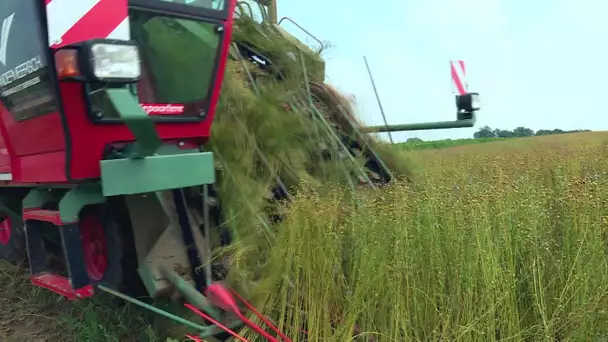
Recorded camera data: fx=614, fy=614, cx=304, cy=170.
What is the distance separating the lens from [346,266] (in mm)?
2850

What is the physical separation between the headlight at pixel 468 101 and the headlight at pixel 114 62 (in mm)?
Result: 2802

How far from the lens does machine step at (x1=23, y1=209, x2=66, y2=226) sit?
3.10 metres

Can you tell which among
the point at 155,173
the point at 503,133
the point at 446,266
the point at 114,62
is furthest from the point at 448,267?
the point at 503,133

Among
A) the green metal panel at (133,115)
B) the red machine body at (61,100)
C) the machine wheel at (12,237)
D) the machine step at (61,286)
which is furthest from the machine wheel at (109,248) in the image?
the machine wheel at (12,237)

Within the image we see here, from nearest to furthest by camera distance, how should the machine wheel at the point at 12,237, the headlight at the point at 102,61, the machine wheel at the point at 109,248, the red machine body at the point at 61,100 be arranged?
the headlight at the point at 102,61
the red machine body at the point at 61,100
the machine wheel at the point at 109,248
the machine wheel at the point at 12,237

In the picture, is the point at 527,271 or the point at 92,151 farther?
the point at 92,151

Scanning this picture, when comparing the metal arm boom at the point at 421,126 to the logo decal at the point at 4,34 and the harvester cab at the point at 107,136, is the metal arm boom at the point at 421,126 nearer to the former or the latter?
the harvester cab at the point at 107,136

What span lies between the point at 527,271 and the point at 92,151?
80.7 inches

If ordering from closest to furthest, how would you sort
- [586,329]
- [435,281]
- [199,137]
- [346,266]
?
[586,329], [435,281], [346,266], [199,137]

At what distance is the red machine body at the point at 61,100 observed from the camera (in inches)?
106

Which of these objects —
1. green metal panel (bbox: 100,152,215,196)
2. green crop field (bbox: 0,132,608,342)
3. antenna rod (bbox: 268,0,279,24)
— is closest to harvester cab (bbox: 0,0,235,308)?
green metal panel (bbox: 100,152,215,196)

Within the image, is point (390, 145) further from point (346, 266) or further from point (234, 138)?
point (346, 266)

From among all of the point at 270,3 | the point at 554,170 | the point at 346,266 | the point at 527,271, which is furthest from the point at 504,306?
the point at 270,3

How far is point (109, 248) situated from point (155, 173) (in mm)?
627
